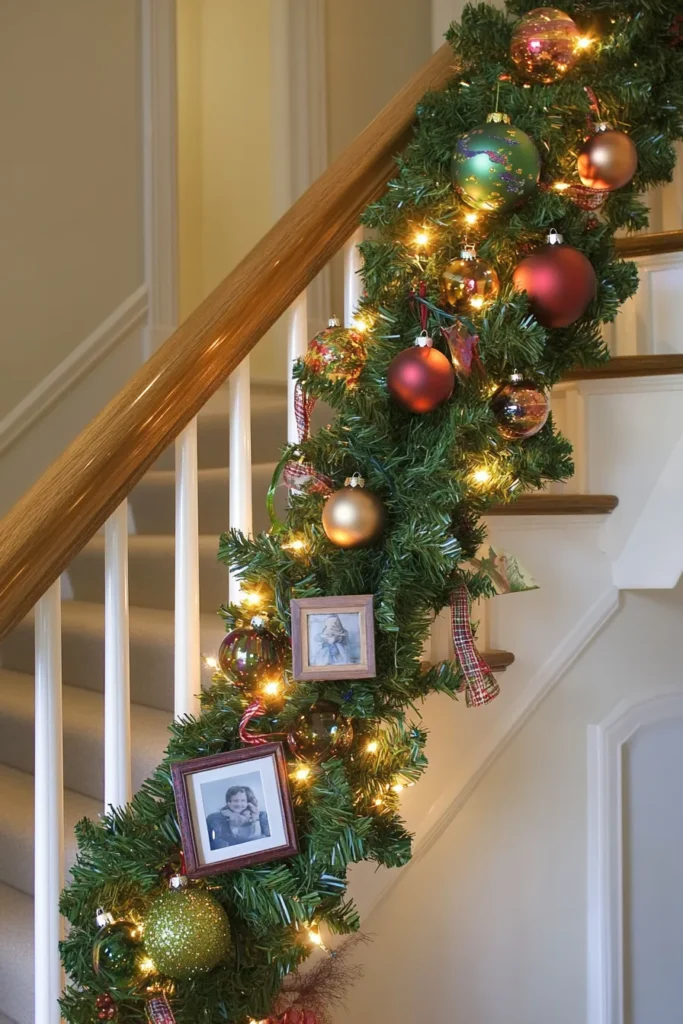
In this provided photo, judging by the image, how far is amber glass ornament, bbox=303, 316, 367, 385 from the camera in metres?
1.20

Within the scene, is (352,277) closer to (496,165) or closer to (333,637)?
(496,165)

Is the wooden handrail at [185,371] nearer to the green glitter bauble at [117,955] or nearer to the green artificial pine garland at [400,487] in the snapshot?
the green artificial pine garland at [400,487]

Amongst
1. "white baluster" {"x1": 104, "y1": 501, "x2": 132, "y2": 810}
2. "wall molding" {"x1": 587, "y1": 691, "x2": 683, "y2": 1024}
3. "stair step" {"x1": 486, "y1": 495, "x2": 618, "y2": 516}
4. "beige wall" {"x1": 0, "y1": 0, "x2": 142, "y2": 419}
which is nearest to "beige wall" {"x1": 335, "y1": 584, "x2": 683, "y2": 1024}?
"wall molding" {"x1": 587, "y1": 691, "x2": 683, "y2": 1024}

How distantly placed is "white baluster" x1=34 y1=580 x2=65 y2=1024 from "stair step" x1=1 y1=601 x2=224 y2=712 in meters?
0.57

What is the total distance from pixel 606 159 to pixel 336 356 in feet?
1.52

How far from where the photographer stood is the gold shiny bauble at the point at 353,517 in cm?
112

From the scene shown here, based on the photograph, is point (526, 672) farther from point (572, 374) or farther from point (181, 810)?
point (181, 810)

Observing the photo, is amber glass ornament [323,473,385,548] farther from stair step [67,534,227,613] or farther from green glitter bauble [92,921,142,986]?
stair step [67,534,227,613]

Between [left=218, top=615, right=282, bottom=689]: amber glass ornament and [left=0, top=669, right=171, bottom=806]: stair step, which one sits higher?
[left=218, top=615, right=282, bottom=689]: amber glass ornament

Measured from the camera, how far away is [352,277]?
4.48 ft

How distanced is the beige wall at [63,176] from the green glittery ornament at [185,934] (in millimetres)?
2141

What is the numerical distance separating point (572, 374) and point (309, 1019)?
3.68 ft

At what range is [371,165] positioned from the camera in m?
1.33

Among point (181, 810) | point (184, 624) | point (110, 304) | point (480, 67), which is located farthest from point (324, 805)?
point (110, 304)
